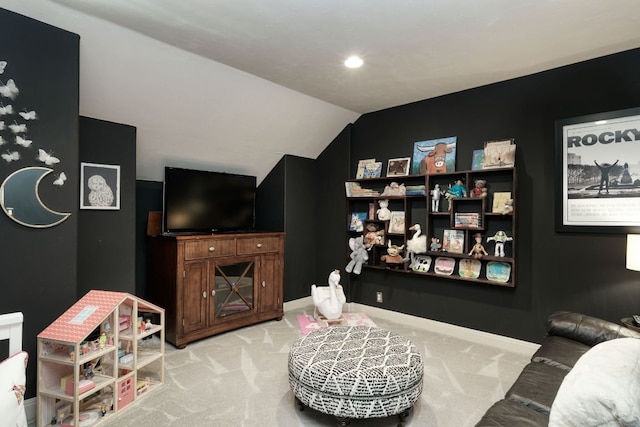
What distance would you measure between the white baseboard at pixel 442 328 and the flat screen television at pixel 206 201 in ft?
4.49

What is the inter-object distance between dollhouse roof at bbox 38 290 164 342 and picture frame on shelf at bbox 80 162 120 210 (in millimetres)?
924

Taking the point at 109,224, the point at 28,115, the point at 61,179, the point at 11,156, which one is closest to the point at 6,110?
the point at 28,115

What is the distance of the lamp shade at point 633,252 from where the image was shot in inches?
91.2

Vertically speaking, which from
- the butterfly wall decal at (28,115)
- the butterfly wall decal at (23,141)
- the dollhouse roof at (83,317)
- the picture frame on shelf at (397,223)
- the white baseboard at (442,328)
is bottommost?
the white baseboard at (442,328)

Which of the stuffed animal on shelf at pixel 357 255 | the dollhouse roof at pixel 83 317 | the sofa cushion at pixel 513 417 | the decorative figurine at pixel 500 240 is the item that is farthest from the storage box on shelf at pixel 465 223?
the dollhouse roof at pixel 83 317

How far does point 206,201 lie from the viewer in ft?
12.3

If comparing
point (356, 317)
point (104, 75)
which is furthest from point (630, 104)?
point (104, 75)

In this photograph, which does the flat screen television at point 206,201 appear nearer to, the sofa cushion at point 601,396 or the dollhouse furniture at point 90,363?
the dollhouse furniture at point 90,363

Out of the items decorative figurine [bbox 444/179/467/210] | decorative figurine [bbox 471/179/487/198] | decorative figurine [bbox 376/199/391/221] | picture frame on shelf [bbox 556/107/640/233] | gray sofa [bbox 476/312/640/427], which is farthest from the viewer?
decorative figurine [bbox 376/199/391/221]

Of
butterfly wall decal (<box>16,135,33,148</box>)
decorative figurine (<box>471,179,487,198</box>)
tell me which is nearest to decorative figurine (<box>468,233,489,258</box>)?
decorative figurine (<box>471,179,487,198</box>)

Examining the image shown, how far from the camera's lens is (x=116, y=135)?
296cm

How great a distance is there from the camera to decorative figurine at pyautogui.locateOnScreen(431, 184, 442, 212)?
3.60 metres

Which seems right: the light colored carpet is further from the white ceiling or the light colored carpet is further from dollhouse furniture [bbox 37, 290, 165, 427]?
the white ceiling

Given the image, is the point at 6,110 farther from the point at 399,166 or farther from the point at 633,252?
the point at 633,252
